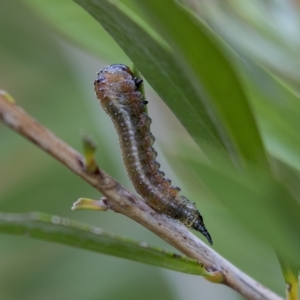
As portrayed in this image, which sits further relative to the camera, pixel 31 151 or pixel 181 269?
pixel 31 151

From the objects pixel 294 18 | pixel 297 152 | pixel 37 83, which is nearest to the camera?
pixel 297 152

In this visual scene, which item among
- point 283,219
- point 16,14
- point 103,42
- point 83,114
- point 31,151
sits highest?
point 16,14

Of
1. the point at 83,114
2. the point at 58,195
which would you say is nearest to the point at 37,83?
the point at 83,114

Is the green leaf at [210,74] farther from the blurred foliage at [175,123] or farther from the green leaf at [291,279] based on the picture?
the green leaf at [291,279]

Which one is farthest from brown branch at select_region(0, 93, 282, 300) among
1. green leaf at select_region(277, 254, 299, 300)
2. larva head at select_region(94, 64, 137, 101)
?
larva head at select_region(94, 64, 137, 101)

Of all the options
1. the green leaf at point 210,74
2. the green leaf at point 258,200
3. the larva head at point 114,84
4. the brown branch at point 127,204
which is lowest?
the brown branch at point 127,204

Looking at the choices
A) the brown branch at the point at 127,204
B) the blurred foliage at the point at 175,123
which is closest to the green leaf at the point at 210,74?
the blurred foliage at the point at 175,123

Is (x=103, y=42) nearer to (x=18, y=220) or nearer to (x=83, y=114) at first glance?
(x=18, y=220)
